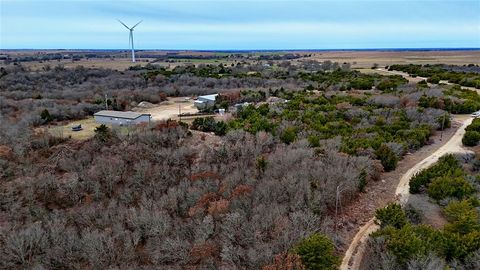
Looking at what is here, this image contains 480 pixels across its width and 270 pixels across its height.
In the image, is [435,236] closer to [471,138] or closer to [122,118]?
[471,138]

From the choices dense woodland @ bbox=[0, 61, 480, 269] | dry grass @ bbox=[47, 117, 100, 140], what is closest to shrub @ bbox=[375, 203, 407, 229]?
dense woodland @ bbox=[0, 61, 480, 269]

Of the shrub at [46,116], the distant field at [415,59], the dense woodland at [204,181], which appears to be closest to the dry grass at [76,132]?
the dense woodland at [204,181]

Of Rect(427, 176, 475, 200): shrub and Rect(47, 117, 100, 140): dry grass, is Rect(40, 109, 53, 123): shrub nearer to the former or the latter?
Rect(47, 117, 100, 140): dry grass

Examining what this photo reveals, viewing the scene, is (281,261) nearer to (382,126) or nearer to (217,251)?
(217,251)

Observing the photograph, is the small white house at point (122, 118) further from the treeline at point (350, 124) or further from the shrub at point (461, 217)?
the shrub at point (461, 217)

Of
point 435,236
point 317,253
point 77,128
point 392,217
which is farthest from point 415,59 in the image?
point 317,253
